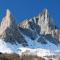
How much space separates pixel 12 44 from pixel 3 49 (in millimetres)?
18591

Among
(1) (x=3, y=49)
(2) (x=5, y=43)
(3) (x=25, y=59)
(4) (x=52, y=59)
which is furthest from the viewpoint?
(2) (x=5, y=43)

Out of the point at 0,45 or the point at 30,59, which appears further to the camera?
the point at 0,45

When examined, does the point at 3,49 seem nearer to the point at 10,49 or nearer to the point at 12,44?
the point at 10,49

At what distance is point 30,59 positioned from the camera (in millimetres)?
131125

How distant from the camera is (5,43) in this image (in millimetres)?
196125

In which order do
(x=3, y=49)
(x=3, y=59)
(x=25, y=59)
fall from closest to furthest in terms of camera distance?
(x=3, y=59) < (x=25, y=59) < (x=3, y=49)

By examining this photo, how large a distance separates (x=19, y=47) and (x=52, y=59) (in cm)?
4925

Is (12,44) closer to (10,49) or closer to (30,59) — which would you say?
(10,49)

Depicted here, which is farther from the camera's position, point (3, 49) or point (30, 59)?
point (3, 49)

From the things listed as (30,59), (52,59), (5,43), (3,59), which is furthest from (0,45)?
(3,59)

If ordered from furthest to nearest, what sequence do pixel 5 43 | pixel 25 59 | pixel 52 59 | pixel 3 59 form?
pixel 5 43, pixel 52 59, pixel 25 59, pixel 3 59

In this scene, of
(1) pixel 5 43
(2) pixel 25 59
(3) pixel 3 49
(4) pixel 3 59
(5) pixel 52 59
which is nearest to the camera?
(4) pixel 3 59

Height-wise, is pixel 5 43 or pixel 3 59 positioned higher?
pixel 5 43

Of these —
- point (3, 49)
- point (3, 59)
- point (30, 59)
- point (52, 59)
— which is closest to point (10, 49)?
point (3, 49)
